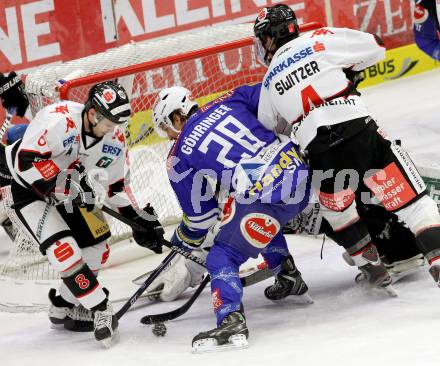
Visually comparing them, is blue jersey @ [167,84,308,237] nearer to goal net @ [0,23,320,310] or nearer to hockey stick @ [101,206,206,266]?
hockey stick @ [101,206,206,266]

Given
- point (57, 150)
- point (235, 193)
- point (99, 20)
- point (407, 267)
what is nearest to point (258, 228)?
point (235, 193)

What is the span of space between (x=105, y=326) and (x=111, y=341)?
7 centimetres

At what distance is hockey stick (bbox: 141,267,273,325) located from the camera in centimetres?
427

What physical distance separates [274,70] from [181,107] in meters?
0.70

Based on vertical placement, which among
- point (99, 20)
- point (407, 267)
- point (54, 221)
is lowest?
point (407, 267)

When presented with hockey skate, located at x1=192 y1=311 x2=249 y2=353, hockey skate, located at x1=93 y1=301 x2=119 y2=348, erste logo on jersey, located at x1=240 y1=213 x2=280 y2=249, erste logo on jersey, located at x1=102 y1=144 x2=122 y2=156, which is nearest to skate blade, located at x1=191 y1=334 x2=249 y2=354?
hockey skate, located at x1=192 y1=311 x2=249 y2=353

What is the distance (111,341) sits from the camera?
13.2 ft

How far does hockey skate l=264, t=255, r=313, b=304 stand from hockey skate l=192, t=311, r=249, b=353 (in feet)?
2.14

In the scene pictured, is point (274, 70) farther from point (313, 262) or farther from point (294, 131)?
point (313, 262)

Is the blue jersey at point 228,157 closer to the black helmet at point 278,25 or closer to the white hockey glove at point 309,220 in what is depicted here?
the black helmet at point 278,25

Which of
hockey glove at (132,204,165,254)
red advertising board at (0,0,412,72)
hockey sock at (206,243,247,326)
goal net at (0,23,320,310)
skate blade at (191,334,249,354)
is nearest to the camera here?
skate blade at (191,334,249,354)

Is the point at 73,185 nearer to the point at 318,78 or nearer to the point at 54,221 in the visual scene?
the point at 54,221

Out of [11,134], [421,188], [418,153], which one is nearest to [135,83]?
[11,134]

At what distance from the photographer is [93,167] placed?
4.44 m
